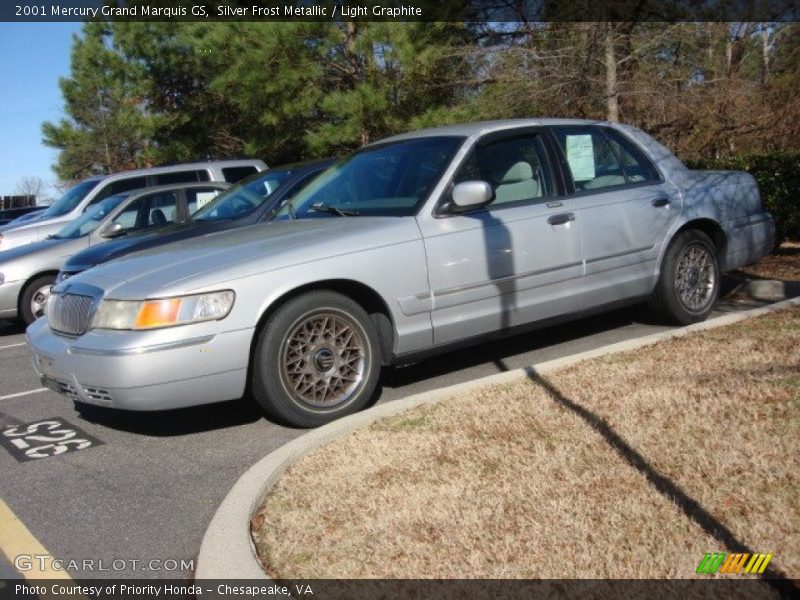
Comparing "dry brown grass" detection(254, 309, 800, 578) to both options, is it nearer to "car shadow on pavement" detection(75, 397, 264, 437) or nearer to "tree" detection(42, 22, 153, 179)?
"car shadow on pavement" detection(75, 397, 264, 437)

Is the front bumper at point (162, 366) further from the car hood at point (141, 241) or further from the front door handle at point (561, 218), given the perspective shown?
the car hood at point (141, 241)

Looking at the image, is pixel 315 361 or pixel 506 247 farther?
pixel 506 247

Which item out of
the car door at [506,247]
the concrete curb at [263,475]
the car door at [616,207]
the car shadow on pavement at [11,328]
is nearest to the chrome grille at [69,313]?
the concrete curb at [263,475]

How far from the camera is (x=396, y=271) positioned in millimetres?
5453

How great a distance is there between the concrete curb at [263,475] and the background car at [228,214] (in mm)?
3641

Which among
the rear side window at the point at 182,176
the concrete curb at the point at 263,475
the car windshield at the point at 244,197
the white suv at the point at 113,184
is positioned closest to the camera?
the concrete curb at the point at 263,475

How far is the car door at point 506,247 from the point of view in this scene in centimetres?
564

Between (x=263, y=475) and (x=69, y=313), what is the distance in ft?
6.43

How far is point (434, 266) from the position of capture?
5570mm

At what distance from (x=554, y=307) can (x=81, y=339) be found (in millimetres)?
3084

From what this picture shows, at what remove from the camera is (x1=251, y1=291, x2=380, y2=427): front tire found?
5074 mm

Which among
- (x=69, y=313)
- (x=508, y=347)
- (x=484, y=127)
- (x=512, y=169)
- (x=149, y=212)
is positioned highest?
(x=484, y=127)

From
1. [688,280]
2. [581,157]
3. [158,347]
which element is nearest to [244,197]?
[581,157]

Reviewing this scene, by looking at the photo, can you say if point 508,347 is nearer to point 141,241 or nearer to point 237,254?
point 237,254
